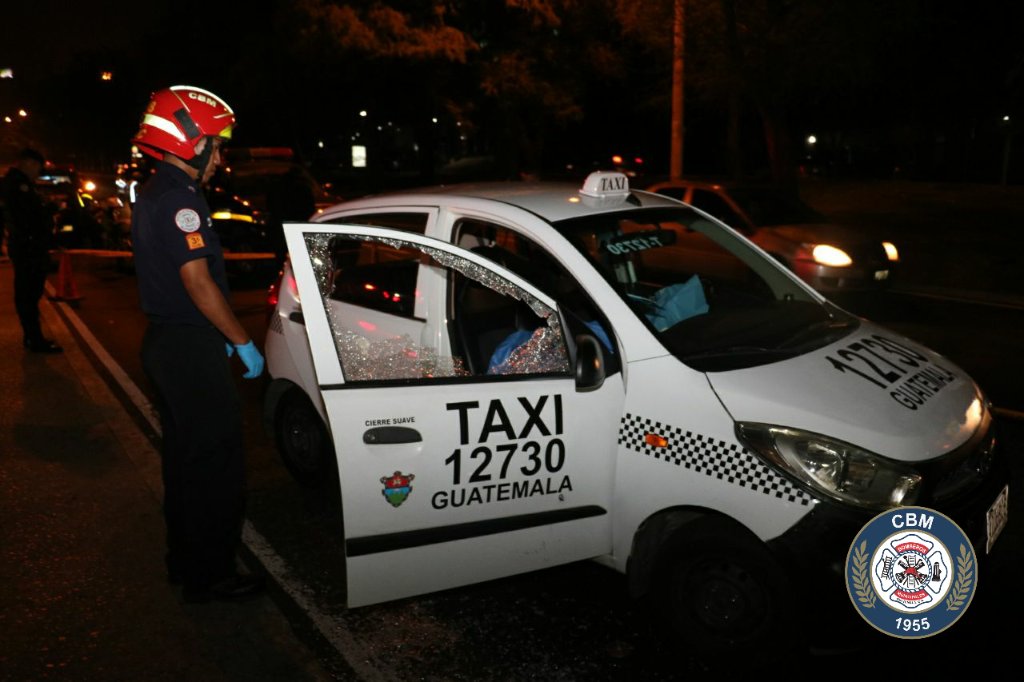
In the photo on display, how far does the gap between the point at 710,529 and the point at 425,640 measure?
1.26m

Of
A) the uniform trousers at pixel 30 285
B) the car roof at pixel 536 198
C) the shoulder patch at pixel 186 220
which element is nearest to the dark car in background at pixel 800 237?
the car roof at pixel 536 198

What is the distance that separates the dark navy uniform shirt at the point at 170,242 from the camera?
149 inches

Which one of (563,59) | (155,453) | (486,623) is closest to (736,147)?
(563,59)

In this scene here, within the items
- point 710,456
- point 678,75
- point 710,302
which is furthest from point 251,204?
point 710,456

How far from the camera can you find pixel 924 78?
35.4 meters

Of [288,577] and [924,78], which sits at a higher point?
[924,78]

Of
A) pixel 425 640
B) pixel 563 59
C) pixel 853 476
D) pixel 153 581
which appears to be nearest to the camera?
pixel 853 476

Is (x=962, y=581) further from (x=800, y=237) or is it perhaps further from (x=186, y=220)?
(x=800, y=237)

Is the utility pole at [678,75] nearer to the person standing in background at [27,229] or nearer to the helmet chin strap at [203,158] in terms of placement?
the person standing in background at [27,229]

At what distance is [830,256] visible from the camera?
1096 centimetres

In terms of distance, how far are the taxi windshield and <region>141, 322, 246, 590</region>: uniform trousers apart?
1.56 metres

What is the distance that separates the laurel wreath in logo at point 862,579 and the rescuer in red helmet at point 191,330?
7.82ft

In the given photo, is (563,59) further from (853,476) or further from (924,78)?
(853,476)

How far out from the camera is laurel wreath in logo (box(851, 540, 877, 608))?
3.16m
